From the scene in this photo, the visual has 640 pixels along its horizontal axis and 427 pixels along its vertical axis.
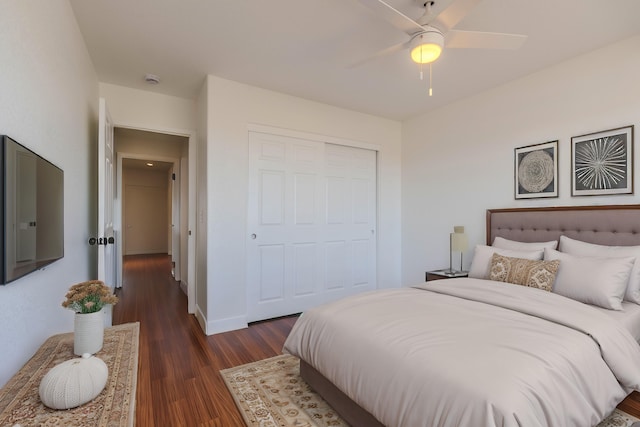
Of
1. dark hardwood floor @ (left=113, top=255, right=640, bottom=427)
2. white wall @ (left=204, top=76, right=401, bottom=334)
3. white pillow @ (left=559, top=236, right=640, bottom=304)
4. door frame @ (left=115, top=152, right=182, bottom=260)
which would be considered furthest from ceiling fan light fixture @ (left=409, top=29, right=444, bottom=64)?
door frame @ (left=115, top=152, right=182, bottom=260)

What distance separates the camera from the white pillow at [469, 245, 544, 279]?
2.55 m

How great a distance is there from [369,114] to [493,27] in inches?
78.9

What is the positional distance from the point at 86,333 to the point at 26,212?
554 mm

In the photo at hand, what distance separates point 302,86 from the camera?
129 inches

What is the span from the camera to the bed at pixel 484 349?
3.63 ft

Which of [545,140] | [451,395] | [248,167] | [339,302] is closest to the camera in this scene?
[451,395]

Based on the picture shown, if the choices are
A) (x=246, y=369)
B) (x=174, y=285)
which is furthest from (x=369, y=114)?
(x=174, y=285)

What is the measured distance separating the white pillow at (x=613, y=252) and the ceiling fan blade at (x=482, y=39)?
64.9 inches

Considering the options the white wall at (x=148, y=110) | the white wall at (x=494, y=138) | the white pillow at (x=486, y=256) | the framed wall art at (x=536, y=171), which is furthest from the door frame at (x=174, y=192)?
the framed wall art at (x=536, y=171)

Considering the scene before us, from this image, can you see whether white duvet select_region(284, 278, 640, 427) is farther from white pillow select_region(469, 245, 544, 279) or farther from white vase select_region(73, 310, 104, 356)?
white vase select_region(73, 310, 104, 356)

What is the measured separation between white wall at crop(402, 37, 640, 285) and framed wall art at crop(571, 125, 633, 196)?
6cm

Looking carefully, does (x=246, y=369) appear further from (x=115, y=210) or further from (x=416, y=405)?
(x=115, y=210)

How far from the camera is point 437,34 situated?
1.85 metres

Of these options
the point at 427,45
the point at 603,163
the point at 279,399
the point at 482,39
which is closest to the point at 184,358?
the point at 279,399
